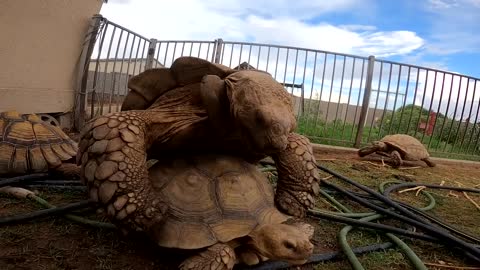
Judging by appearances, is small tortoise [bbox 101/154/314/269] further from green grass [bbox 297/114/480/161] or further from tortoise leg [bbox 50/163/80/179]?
green grass [bbox 297/114/480/161]

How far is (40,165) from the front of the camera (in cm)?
239

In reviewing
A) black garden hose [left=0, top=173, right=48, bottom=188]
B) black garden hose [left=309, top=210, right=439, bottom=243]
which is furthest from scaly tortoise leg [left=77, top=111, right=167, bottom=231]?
black garden hose [left=309, top=210, right=439, bottom=243]

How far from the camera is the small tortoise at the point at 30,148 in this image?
2.30 meters

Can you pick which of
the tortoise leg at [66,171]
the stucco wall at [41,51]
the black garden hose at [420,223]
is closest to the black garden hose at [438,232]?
the black garden hose at [420,223]

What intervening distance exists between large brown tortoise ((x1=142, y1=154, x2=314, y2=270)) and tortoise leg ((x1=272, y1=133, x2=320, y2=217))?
1.9 inches

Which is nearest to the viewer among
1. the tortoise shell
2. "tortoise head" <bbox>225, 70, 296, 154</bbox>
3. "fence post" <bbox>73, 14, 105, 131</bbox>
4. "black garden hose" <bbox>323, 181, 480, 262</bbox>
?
"tortoise head" <bbox>225, 70, 296, 154</bbox>

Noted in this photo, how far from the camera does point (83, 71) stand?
5180 mm

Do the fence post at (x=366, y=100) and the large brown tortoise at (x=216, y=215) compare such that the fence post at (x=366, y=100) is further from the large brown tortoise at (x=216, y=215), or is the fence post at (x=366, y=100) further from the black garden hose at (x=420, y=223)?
the large brown tortoise at (x=216, y=215)

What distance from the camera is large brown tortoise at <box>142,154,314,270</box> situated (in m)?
1.30

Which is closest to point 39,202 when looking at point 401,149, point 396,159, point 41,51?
point 41,51

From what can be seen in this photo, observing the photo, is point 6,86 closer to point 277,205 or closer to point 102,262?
point 102,262

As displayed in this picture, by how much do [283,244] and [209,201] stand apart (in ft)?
1.06

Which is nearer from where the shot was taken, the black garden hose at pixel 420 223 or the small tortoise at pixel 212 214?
the small tortoise at pixel 212 214

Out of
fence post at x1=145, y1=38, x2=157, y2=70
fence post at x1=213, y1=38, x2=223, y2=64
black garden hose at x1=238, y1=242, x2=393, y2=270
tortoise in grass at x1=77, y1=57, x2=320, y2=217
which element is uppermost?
fence post at x1=213, y1=38, x2=223, y2=64
